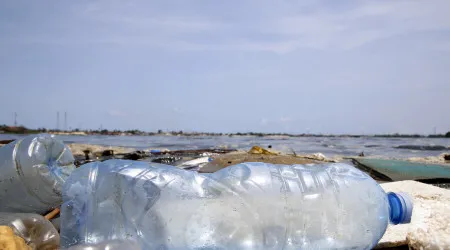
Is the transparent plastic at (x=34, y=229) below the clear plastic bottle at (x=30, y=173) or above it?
below

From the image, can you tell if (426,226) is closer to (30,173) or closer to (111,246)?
(111,246)

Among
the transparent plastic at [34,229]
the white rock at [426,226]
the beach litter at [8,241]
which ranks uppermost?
the beach litter at [8,241]

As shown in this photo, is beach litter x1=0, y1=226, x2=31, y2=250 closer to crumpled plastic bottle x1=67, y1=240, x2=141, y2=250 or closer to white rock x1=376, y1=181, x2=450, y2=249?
crumpled plastic bottle x1=67, y1=240, x2=141, y2=250

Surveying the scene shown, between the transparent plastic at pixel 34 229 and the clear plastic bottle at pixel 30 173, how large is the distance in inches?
17.3

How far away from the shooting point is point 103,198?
1974 mm

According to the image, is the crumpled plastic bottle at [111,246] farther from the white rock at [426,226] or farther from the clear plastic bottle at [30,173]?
the white rock at [426,226]

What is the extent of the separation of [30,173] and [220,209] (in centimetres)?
123

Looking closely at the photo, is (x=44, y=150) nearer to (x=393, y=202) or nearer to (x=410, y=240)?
(x=393, y=202)

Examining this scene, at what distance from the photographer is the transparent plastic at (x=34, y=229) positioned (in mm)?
1825

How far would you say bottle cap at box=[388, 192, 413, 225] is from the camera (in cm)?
187

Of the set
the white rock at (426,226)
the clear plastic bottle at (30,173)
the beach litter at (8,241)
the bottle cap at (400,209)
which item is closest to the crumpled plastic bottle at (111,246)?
the beach litter at (8,241)

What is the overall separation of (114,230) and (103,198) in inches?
6.8

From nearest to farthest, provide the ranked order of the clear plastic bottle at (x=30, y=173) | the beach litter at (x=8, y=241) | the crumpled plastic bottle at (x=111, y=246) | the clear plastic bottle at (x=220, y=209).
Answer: the beach litter at (x=8, y=241) < the crumpled plastic bottle at (x=111, y=246) < the clear plastic bottle at (x=220, y=209) < the clear plastic bottle at (x=30, y=173)

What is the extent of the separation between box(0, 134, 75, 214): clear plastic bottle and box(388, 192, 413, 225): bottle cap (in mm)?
1979
